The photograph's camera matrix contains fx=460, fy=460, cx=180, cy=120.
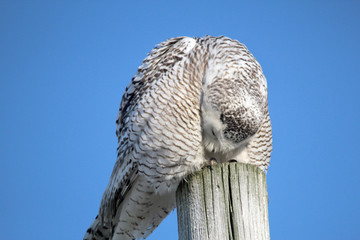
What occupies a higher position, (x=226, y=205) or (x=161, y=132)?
(x=161, y=132)

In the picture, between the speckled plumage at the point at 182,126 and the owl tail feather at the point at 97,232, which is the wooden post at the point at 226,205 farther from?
the owl tail feather at the point at 97,232

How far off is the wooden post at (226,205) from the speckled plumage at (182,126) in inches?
50.6

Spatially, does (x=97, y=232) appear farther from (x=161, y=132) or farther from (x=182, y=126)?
(x=182, y=126)

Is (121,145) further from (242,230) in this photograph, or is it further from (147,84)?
(242,230)

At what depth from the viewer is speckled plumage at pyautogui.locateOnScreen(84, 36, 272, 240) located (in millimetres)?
4738

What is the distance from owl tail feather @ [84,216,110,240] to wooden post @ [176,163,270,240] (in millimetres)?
2500

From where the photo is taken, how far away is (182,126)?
4773 mm

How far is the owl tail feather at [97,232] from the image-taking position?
575 centimetres

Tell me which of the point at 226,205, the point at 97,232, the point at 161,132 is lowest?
the point at 226,205

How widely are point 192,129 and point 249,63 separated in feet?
3.42

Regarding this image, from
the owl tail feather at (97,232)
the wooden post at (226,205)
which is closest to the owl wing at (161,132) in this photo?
the owl tail feather at (97,232)

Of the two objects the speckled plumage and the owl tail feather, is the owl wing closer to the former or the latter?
the speckled plumage

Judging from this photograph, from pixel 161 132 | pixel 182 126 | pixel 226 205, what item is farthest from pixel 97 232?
pixel 226 205

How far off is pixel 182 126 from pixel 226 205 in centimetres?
167
